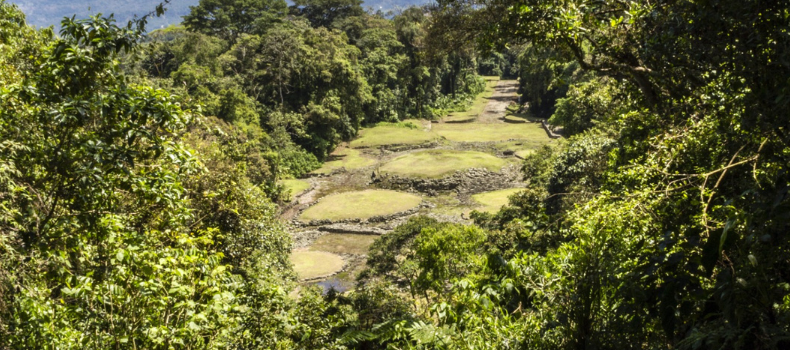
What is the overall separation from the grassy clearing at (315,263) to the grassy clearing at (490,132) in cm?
2480

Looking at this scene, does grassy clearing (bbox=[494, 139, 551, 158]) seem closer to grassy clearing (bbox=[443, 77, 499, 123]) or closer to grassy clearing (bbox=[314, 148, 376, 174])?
grassy clearing (bbox=[314, 148, 376, 174])

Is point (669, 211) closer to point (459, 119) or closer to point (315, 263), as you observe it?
point (315, 263)

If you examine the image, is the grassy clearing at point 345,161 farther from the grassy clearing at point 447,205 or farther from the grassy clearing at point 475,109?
the grassy clearing at point 475,109

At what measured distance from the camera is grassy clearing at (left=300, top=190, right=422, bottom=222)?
26281 millimetres

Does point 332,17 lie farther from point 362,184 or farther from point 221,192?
point 221,192

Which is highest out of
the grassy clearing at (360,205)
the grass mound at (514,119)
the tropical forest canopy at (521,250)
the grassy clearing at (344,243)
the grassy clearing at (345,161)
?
the tropical forest canopy at (521,250)

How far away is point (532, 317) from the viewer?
422cm

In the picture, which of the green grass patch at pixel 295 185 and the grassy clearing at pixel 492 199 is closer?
the grassy clearing at pixel 492 199

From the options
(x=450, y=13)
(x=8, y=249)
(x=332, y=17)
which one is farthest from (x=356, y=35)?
Result: (x=8, y=249)

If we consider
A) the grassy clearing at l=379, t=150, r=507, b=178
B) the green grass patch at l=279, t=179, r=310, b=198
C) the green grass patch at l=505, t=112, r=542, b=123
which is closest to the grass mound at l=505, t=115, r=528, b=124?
the green grass patch at l=505, t=112, r=542, b=123

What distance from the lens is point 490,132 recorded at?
46.7m

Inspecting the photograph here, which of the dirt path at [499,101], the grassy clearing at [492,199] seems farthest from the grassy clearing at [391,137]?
the grassy clearing at [492,199]

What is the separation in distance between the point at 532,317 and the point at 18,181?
4.96 metres

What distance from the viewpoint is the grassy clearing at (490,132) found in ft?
143
